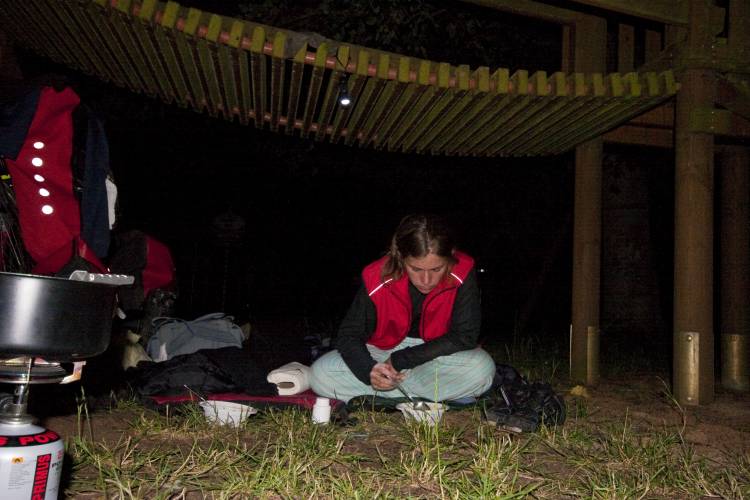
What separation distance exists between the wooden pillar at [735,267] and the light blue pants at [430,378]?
286 cm

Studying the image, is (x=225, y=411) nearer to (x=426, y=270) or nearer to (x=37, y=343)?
(x=426, y=270)

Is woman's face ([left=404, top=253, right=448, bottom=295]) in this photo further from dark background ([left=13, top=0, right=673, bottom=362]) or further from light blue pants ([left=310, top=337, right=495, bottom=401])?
dark background ([left=13, top=0, right=673, bottom=362])

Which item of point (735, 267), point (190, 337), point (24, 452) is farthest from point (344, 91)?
point (735, 267)

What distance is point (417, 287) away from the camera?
3.58 m

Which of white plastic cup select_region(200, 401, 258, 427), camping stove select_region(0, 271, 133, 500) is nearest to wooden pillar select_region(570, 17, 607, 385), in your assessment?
white plastic cup select_region(200, 401, 258, 427)

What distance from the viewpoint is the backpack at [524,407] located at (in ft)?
10.8

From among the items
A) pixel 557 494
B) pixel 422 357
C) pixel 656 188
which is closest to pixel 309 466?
pixel 557 494

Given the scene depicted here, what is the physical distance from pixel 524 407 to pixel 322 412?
1102 mm

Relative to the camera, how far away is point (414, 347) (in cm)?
362

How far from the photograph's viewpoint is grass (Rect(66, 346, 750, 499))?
2.33m

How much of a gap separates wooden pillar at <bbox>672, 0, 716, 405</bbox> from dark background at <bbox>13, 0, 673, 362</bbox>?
158 centimetres

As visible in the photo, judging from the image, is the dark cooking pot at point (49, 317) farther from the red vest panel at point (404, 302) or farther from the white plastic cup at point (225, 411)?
the red vest panel at point (404, 302)

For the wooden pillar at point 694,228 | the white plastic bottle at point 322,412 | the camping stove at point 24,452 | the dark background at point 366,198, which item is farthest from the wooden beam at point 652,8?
the camping stove at point 24,452

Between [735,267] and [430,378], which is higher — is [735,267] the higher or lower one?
the higher one
